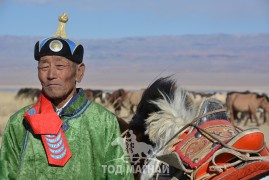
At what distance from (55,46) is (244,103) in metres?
18.5

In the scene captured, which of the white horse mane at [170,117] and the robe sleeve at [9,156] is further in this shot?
the white horse mane at [170,117]

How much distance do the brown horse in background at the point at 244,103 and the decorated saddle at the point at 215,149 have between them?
58.0 ft

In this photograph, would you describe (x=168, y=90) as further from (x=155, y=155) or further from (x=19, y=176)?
(x=19, y=176)

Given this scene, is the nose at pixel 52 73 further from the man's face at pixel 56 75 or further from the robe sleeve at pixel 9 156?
the robe sleeve at pixel 9 156

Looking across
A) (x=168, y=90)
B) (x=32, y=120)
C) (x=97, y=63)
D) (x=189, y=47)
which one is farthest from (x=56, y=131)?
(x=189, y=47)

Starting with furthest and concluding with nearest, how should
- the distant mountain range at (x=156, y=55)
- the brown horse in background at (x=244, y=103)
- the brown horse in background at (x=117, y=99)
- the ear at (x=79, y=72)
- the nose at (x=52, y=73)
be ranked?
the distant mountain range at (x=156, y=55)
the brown horse in background at (x=117, y=99)
the brown horse in background at (x=244, y=103)
the ear at (x=79, y=72)
the nose at (x=52, y=73)

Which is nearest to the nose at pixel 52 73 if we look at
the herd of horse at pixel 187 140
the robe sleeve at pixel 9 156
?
the robe sleeve at pixel 9 156

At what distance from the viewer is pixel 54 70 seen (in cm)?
320

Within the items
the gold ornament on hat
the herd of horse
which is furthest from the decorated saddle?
the gold ornament on hat

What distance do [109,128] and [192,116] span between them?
67 cm

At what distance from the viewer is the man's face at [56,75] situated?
3.20m

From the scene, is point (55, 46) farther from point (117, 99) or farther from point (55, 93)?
point (117, 99)

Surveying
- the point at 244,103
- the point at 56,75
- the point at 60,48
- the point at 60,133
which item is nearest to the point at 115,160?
the point at 60,133

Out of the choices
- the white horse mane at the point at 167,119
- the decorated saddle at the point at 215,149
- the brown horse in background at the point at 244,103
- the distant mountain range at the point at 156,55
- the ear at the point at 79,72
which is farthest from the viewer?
the distant mountain range at the point at 156,55
